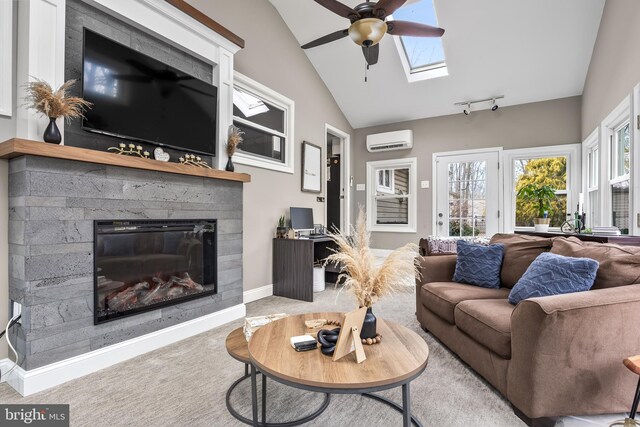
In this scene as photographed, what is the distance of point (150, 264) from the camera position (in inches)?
102

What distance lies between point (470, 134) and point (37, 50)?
5548 mm

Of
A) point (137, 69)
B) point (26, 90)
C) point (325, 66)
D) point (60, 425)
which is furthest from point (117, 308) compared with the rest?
point (325, 66)

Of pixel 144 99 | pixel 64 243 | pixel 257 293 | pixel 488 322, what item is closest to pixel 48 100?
pixel 144 99

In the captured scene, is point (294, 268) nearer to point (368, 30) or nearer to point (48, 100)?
point (368, 30)

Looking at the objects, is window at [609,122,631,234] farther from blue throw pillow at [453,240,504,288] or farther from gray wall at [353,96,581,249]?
gray wall at [353,96,581,249]

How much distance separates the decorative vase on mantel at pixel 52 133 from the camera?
1.95 metres

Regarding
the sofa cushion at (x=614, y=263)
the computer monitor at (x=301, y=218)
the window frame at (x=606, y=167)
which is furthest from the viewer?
the computer monitor at (x=301, y=218)

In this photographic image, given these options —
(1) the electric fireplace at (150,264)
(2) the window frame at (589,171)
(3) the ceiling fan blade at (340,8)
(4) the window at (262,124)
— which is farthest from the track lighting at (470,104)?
(1) the electric fireplace at (150,264)

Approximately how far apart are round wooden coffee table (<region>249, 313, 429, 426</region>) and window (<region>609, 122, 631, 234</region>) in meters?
2.94

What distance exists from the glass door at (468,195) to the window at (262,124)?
288 cm

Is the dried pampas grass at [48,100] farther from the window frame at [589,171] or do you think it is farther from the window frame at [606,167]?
the window frame at [589,171]

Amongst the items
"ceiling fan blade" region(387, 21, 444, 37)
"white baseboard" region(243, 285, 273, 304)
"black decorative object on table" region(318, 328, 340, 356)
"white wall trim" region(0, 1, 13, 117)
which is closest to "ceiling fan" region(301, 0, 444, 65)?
"ceiling fan blade" region(387, 21, 444, 37)

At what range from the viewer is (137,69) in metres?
2.48

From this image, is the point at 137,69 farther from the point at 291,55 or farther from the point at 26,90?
the point at 291,55
